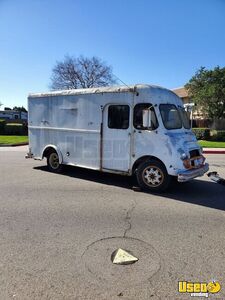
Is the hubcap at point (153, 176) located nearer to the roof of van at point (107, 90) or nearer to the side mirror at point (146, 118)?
the side mirror at point (146, 118)

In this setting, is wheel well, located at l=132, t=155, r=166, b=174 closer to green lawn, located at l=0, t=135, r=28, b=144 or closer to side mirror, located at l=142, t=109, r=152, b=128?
side mirror, located at l=142, t=109, r=152, b=128

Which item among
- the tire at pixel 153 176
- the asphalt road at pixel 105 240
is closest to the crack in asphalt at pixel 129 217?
the asphalt road at pixel 105 240

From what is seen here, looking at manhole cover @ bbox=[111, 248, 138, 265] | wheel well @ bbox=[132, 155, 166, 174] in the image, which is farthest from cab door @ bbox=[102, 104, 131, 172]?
manhole cover @ bbox=[111, 248, 138, 265]

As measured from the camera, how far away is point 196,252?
12.1ft

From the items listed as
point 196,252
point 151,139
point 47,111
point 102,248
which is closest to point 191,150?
point 151,139

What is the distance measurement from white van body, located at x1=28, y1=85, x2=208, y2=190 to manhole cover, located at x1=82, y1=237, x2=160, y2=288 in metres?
2.84

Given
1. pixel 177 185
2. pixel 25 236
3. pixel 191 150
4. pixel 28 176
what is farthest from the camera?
pixel 28 176

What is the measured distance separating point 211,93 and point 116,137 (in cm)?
2399

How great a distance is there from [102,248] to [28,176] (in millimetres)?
5365

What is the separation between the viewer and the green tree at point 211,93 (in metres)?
28.5

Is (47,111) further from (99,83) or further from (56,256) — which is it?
(99,83)

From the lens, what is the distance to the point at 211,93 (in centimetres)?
2820

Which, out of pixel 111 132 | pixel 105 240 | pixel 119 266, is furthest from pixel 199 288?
pixel 111 132

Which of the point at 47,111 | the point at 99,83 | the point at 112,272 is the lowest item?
the point at 112,272
